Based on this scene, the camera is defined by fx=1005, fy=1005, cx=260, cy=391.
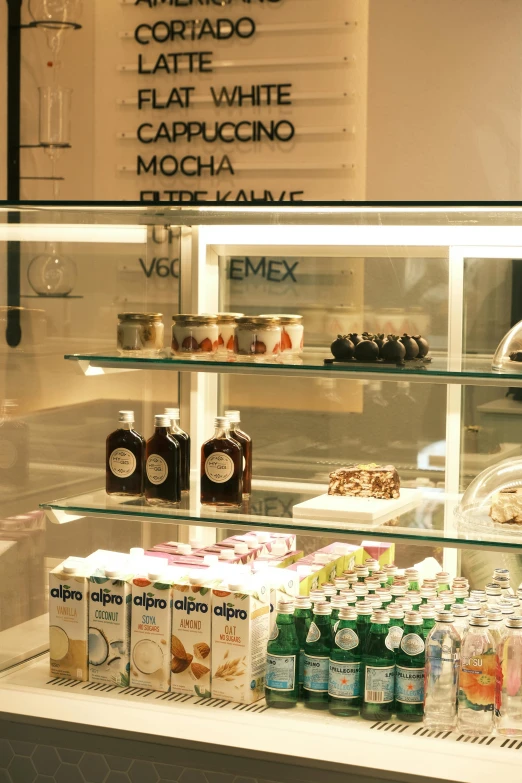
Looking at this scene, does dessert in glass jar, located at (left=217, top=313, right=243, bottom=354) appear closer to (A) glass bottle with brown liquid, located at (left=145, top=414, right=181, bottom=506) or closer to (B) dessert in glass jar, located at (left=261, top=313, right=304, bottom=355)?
(B) dessert in glass jar, located at (left=261, top=313, right=304, bottom=355)

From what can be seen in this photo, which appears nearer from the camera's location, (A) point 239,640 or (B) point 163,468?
(A) point 239,640

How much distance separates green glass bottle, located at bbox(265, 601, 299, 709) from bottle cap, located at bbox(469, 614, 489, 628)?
1.31 feet

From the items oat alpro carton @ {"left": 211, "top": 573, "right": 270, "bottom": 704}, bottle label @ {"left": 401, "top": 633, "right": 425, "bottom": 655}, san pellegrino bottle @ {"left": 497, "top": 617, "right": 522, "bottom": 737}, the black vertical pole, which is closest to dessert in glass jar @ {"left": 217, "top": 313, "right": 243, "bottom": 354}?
oat alpro carton @ {"left": 211, "top": 573, "right": 270, "bottom": 704}

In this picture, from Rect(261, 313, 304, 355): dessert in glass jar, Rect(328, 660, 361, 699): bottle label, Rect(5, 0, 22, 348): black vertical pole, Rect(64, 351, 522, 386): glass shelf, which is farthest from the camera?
Rect(5, 0, 22, 348): black vertical pole

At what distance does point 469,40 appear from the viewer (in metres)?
4.47

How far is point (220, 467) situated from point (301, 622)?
39 cm

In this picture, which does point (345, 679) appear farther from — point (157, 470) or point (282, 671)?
point (157, 470)

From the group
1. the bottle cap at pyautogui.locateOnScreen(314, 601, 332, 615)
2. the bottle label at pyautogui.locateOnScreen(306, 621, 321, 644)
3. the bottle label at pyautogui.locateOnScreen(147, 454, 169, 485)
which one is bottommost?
the bottle label at pyautogui.locateOnScreen(306, 621, 321, 644)

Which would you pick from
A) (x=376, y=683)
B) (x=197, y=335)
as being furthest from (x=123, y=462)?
(x=376, y=683)

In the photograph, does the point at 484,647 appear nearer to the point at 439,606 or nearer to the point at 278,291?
the point at 439,606

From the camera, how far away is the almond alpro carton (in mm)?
2283

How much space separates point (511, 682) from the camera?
2.05 meters

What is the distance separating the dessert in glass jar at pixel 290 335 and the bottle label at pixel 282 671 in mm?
674

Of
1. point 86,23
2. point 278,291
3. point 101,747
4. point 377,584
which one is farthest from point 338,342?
point 86,23
